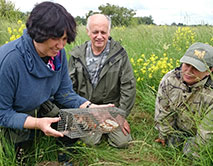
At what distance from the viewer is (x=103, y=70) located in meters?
2.94

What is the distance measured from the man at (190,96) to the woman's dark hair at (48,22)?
37.6 inches

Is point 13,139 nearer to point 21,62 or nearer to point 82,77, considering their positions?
point 21,62

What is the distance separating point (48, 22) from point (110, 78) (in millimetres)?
1442

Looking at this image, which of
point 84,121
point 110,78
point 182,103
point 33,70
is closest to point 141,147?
point 84,121

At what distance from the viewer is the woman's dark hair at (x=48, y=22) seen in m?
1.66

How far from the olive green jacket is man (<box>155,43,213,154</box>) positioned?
52cm

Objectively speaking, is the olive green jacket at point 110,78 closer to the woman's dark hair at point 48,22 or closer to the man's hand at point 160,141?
the man's hand at point 160,141

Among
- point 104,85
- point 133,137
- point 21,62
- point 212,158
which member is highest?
point 21,62

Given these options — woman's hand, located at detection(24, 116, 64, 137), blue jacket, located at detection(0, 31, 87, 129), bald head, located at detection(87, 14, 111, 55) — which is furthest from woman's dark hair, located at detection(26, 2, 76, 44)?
bald head, located at detection(87, 14, 111, 55)

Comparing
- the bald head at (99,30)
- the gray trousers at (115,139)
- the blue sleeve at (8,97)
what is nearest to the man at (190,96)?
the gray trousers at (115,139)

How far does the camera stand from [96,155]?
2.40 metres

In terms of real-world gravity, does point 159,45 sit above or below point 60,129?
above

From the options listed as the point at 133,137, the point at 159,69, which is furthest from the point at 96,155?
the point at 159,69

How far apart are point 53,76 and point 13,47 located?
418 millimetres
